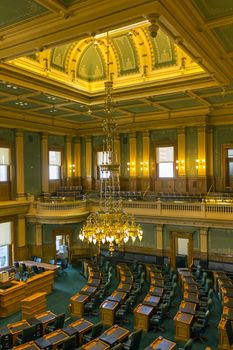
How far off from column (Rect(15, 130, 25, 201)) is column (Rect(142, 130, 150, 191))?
7.04 meters

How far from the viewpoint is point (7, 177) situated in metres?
16.6

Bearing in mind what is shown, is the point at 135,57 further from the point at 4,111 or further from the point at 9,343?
the point at 9,343

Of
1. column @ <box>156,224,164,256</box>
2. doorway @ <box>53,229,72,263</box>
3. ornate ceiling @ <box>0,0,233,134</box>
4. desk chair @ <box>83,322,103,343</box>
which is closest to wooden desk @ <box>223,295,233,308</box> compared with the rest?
desk chair @ <box>83,322,103,343</box>

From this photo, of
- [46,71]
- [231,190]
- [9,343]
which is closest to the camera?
[9,343]

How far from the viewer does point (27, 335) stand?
26.8ft

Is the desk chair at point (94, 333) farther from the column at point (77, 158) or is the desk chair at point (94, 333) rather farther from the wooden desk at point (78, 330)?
the column at point (77, 158)

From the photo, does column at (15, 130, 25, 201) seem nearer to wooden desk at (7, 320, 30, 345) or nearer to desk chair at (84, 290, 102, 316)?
desk chair at (84, 290, 102, 316)

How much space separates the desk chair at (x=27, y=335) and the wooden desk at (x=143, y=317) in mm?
3129

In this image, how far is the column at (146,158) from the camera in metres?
19.0

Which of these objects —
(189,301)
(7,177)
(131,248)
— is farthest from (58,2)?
(131,248)

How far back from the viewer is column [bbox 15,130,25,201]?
16.9m

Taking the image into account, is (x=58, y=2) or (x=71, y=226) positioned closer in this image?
(x=58, y=2)

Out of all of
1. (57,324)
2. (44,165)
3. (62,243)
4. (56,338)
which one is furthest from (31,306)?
(44,165)

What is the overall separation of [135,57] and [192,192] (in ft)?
26.5
